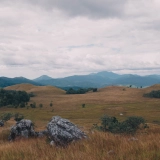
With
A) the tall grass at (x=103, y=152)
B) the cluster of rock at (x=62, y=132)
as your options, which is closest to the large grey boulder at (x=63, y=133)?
the cluster of rock at (x=62, y=132)

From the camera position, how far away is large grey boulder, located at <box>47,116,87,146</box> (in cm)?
1234

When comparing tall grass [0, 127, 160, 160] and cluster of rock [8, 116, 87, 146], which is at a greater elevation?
tall grass [0, 127, 160, 160]

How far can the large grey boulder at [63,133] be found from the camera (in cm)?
1234

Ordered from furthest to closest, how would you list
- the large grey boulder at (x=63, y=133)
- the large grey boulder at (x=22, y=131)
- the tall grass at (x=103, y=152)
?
the large grey boulder at (x=22, y=131), the large grey boulder at (x=63, y=133), the tall grass at (x=103, y=152)

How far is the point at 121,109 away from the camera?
167 m

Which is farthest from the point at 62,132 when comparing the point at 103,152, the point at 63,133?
the point at 103,152

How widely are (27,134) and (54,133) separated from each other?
35.8 ft

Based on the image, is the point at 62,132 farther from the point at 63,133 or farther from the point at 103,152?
the point at 103,152

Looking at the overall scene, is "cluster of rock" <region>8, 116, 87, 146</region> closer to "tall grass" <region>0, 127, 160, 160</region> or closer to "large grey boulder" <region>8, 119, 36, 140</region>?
"tall grass" <region>0, 127, 160, 160</region>

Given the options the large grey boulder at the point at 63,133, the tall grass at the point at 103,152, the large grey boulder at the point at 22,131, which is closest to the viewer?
the tall grass at the point at 103,152

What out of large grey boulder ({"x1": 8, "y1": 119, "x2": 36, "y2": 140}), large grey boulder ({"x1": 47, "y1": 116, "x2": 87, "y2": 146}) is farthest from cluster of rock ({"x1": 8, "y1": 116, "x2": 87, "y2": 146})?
large grey boulder ({"x1": 8, "y1": 119, "x2": 36, "y2": 140})

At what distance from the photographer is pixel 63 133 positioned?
13.0 meters

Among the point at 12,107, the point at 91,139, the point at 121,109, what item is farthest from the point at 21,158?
the point at 12,107

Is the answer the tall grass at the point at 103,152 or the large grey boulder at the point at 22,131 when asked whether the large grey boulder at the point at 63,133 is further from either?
the large grey boulder at the point at 22,131
